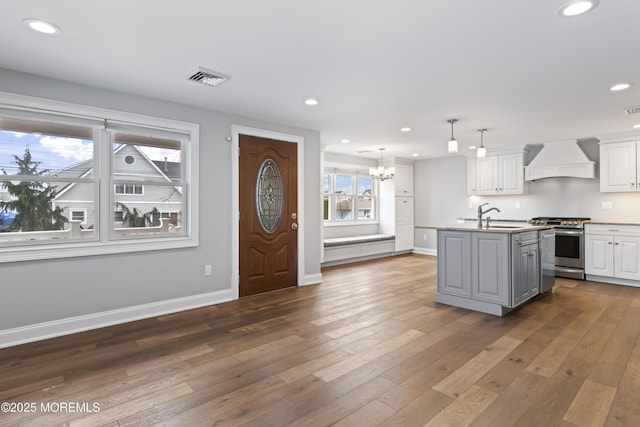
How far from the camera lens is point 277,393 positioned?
2221mm

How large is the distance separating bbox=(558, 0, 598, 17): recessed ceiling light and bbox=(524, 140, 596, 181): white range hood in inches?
186

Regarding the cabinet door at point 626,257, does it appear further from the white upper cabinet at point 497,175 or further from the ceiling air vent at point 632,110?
the ceiling air vent at point 632,110

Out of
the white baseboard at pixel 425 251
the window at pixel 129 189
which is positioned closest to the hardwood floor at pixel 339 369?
the window at pixel 129 189

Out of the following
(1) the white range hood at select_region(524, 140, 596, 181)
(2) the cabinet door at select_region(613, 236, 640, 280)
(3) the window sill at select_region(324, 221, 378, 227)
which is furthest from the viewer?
(3) the window sill at select_region(324, 221, 378, 227)

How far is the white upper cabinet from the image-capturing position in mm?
6648

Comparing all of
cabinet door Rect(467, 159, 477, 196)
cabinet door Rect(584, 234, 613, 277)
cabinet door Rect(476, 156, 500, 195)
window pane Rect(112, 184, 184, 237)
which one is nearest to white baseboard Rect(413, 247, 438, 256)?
cabinet door Rect(467, 159, 477, 196)

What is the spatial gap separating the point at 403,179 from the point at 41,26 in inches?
293

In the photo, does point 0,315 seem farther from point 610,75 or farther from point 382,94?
point 610,75

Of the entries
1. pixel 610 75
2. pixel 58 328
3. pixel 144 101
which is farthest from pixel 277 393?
pixel 610 75

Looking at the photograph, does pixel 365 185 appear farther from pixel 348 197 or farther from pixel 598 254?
pixel 598 254

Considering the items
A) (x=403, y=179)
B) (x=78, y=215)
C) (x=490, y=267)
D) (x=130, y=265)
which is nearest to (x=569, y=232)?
(x=490, y=267)

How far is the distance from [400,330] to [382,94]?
2.47m

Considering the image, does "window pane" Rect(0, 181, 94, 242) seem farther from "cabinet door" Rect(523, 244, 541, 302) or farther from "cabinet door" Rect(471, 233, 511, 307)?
"cabinet door" Rect(523, 244, 541, 302)

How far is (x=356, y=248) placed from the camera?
737 cm
